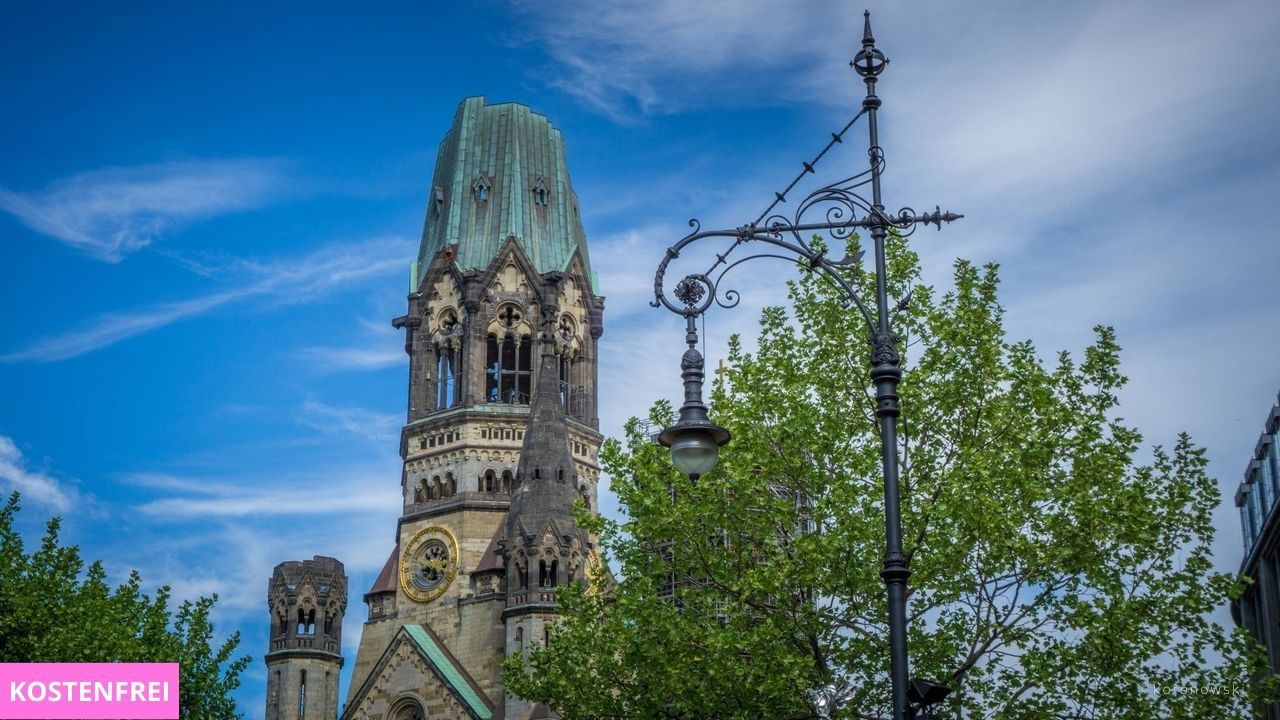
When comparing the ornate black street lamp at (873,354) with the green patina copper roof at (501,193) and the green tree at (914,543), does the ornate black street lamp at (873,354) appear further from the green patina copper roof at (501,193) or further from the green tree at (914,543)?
the green patina copper roof at (501,193)

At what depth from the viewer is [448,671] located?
229ft

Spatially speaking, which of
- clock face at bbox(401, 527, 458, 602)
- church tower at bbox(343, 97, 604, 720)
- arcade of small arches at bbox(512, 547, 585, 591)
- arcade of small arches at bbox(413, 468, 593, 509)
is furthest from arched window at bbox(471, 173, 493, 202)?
arcade of small arches at bbox(512, 547, 585, 591)

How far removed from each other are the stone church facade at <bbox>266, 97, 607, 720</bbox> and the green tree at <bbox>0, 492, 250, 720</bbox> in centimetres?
1527

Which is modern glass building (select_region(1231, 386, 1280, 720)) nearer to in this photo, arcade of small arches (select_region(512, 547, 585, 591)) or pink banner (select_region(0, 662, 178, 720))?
arcade of small arches (select_region(512, 547, 585, 591))

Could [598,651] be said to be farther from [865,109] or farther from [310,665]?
[310,665]

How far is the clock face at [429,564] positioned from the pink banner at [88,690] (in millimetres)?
24828

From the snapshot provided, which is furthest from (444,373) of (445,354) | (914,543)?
(914,543)

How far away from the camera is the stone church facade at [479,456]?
68.8 metres

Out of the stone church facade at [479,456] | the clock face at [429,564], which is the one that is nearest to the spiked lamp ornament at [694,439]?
the stone church facade at [479,456]

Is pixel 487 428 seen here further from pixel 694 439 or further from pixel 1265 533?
pixel 694 439

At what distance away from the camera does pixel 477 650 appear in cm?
7062

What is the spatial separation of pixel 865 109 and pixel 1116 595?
13.1 m

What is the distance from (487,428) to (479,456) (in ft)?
4.23

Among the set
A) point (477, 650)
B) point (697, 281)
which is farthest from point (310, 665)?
point (697, 281)
